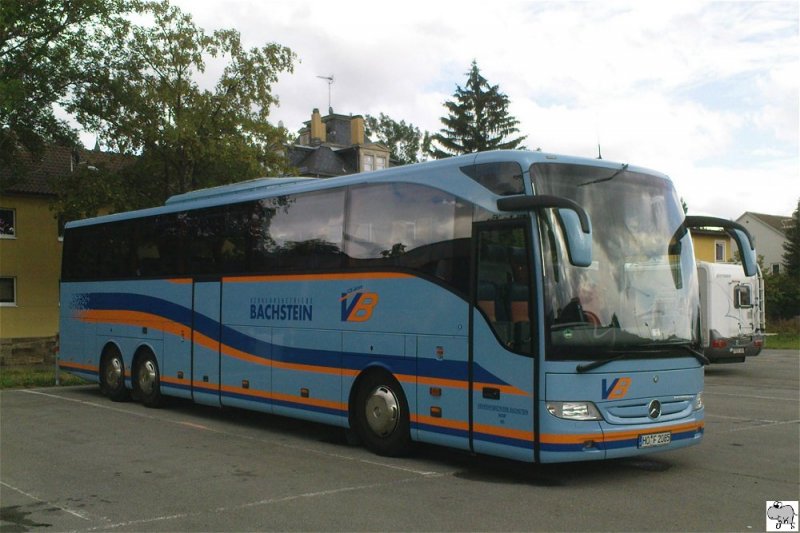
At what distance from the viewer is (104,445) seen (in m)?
11.5

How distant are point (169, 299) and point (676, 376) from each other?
9.06 meters

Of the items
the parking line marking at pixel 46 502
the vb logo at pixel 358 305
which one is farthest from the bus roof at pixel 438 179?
the parking line marking at pixel 46 502

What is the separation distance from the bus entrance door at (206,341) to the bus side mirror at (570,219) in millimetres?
6606

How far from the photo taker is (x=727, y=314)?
2417 cm

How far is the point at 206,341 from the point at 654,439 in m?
7.74

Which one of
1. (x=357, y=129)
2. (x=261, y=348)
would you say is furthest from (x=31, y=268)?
(x=357, y=129)

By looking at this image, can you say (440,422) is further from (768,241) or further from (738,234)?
(768,241)

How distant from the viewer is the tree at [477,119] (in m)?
59.0

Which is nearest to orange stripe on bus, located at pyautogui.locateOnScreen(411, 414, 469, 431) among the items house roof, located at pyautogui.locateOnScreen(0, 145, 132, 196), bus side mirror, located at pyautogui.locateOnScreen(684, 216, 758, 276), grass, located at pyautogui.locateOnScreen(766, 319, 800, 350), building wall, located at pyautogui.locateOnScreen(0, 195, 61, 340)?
bus side mirror, located at pyautogui.locateOnScreen(684, 216, 758, 276)

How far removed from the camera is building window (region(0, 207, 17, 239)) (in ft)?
122

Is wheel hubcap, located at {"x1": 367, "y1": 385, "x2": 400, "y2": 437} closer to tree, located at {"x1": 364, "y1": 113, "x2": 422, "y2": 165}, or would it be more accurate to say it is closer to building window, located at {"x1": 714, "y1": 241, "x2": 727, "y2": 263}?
building window, located at {"x1": 714, "y1": 241, "x2": 727, "y2": 263}

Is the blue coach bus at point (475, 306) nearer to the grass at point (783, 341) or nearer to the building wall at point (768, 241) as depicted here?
the grass at point (783, 341)

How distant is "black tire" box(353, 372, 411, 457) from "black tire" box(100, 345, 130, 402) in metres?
7.36

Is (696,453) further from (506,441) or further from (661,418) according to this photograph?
(506,441)
